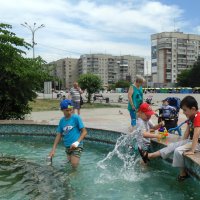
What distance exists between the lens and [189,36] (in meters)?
143

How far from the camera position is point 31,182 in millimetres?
6055

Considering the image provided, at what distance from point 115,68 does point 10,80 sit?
15428cm

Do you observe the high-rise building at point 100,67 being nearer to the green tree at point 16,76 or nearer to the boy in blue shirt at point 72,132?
the green tree at point 16,76

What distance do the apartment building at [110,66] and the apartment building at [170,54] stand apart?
20.6 metres

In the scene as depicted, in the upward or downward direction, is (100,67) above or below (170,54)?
below

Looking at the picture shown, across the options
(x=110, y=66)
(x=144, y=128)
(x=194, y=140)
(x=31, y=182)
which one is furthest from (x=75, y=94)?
(x=110, y=66)

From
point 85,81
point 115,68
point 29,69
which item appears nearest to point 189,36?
point 115,68

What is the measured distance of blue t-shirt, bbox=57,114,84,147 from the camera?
20.8 feet

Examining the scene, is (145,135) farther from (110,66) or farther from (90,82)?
(110,66)

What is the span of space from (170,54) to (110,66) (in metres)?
33.4

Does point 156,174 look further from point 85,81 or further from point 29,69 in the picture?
point 85,81

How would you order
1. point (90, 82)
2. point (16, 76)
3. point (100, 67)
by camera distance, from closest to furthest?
point (16, 76) → point (90, 82) → point (100, 67)

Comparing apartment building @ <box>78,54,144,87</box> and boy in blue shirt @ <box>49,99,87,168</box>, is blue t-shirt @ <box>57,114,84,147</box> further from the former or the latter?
apartment building @ <box>78,54,144,87</box>

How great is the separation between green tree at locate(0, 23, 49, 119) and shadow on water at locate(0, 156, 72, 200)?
6386 mm
